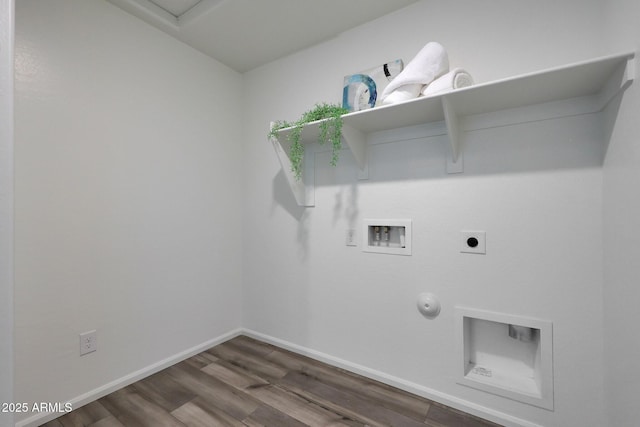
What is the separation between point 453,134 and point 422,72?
346 millimetres

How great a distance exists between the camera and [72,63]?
60.8 inches

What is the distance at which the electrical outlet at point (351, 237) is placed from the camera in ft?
6.27

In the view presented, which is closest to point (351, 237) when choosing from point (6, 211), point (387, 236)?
point (387, 236)

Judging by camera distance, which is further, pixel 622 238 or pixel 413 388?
pixel 413 388

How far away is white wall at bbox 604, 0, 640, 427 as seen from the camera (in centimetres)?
97

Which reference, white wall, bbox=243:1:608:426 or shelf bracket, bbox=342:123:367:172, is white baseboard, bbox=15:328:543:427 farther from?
shelf bracket, bbox=342:123:367:172

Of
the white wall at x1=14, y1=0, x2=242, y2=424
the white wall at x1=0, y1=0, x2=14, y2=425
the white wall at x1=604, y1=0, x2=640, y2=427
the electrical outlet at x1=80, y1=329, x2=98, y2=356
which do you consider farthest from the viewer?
the electrical outlet at x1=80, y1=329, x2=98, y2=356

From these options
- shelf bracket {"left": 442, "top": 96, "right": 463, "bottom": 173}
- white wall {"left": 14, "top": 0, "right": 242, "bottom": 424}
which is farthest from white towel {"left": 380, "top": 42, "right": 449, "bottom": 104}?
white wall {"left": 14, "top": 0, "right": 242, "bottom": 424}

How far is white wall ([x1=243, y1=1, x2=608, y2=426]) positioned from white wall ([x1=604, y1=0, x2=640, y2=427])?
0.09 metres

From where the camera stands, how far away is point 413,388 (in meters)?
1.66

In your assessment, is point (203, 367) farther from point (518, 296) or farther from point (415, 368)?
point (518, 296)

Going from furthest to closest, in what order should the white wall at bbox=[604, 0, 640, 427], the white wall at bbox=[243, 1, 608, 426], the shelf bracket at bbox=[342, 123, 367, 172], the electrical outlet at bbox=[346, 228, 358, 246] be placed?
the electrical outlet at bbox=[346, 228, 358, 246] < the shelf bracket at bbox=[342, 123, 367, 172] < the white wall at bbox=[243, 1, 608, 426] < the white wall at bbox=[604, 0, 640, 427]

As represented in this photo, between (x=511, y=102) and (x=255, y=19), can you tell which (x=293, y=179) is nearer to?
(x=255, y=19)

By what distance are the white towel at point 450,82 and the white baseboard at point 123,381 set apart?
229 cm
